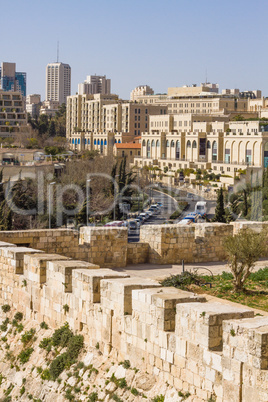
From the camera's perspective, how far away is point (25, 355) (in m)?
7.87

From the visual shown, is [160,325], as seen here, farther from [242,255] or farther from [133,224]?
[133,224]

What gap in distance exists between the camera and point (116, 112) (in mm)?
122750

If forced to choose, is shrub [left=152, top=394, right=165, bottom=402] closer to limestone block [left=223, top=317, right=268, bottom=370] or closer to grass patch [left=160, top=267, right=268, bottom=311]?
limestone block [left=223, top=317, right=268, bottom=370]

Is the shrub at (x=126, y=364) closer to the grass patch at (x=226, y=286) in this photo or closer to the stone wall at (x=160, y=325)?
the stone wall at (x=160, y=325)

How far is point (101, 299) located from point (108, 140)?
103m

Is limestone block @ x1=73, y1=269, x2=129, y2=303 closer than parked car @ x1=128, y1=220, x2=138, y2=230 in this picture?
Yes

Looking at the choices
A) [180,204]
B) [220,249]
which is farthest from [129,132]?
[220,249]

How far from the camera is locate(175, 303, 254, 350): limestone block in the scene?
214 inches

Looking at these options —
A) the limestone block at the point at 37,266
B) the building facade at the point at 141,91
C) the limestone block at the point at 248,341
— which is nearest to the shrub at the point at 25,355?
the limestone block at the point at 37,266

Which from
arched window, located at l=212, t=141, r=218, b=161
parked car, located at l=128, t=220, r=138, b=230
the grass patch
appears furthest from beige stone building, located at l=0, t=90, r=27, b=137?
the grass patch

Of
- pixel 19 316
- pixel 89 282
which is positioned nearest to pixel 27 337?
pixel 19 316

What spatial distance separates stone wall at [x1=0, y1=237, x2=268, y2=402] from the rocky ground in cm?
11

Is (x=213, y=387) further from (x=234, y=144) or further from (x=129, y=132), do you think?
(x=129, y=132)

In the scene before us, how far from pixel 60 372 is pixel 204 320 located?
90.4 inches
